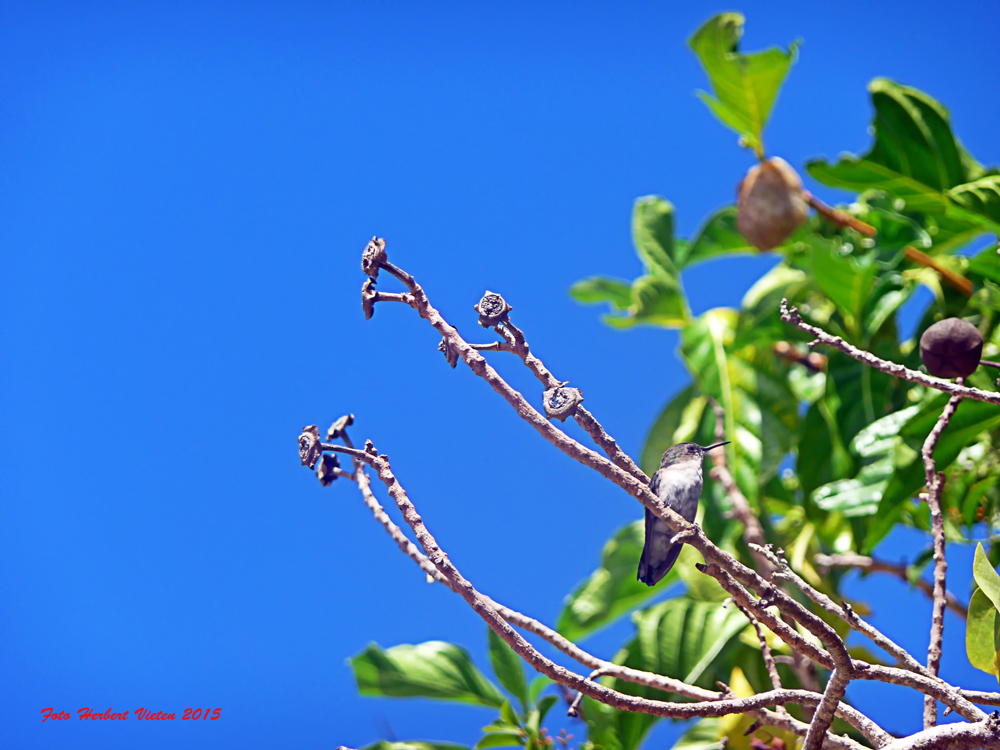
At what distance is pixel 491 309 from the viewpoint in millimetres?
1271

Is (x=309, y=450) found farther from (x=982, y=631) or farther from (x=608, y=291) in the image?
(x=608, y=291)

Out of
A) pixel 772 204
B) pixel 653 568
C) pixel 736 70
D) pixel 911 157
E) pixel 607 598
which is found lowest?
pixel 653 568

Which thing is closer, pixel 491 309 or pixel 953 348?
pixel 491 309

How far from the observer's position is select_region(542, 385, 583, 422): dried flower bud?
46.7 inches

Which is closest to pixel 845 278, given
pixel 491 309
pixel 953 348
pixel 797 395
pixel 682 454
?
pixel 797 395

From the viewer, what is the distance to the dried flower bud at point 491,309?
1264 millimetres

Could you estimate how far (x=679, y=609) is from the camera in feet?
9.38

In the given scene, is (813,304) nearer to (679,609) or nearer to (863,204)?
(863,204)

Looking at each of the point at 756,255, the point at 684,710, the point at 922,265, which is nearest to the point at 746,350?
the point at 756,255

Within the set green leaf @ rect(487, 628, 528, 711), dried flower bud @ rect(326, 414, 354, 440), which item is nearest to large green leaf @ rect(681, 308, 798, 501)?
green leaf @ rect(487, 628, 528, 711)

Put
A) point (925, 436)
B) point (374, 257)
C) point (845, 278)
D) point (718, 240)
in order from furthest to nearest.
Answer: point (718, 240) < point (845, 278) < point (925, 436) < point (374, 257)

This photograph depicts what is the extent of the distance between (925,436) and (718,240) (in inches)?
61.2

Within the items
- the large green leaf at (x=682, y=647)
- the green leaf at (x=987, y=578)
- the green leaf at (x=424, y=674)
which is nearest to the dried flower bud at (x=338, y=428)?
the green leaf at (x=987, y=578)

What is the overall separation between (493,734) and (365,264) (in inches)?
63.3
